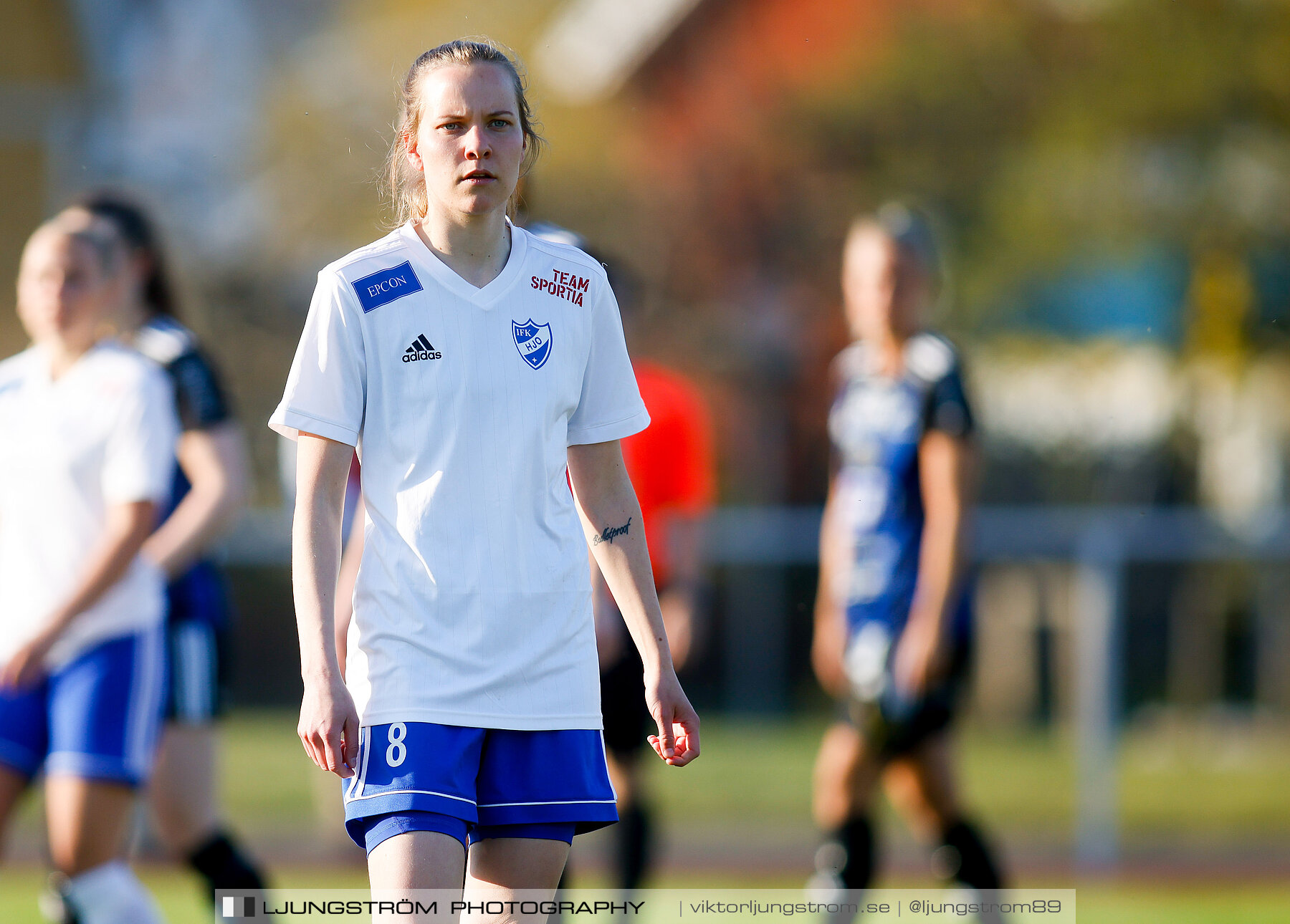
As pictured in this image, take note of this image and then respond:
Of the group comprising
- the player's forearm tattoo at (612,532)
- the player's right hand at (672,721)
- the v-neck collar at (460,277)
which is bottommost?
the player's right hand at (672,721)

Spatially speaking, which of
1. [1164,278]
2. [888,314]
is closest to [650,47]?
[1164,278]

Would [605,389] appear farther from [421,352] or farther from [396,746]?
[396,746]

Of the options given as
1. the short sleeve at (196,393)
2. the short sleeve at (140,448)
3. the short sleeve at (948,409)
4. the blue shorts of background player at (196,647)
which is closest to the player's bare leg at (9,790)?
the blue shorts of background player at (196,647)

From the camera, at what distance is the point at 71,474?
14.7 feet

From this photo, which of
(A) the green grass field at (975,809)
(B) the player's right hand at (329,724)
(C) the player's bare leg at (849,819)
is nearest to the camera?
(B) the player's right hand at (329,724)

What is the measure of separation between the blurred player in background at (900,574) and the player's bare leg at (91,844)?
2.34 m

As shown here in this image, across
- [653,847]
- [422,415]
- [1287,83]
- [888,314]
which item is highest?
[1287,83]

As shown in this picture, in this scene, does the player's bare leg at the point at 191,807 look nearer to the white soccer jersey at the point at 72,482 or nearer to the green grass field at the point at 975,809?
the white soccer jersey at the point at 72,482

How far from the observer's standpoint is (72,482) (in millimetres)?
4469

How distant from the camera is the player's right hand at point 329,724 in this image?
2.80 m

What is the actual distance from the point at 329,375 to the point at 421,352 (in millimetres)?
174

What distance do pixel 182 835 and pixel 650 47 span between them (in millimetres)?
16718

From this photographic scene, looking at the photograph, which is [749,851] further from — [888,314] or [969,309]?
[969,309]

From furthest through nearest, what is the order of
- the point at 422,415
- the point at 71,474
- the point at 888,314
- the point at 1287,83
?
the point at 1287,83 < the point at 888,314 < the point at 71,474 < the point at 422,415
